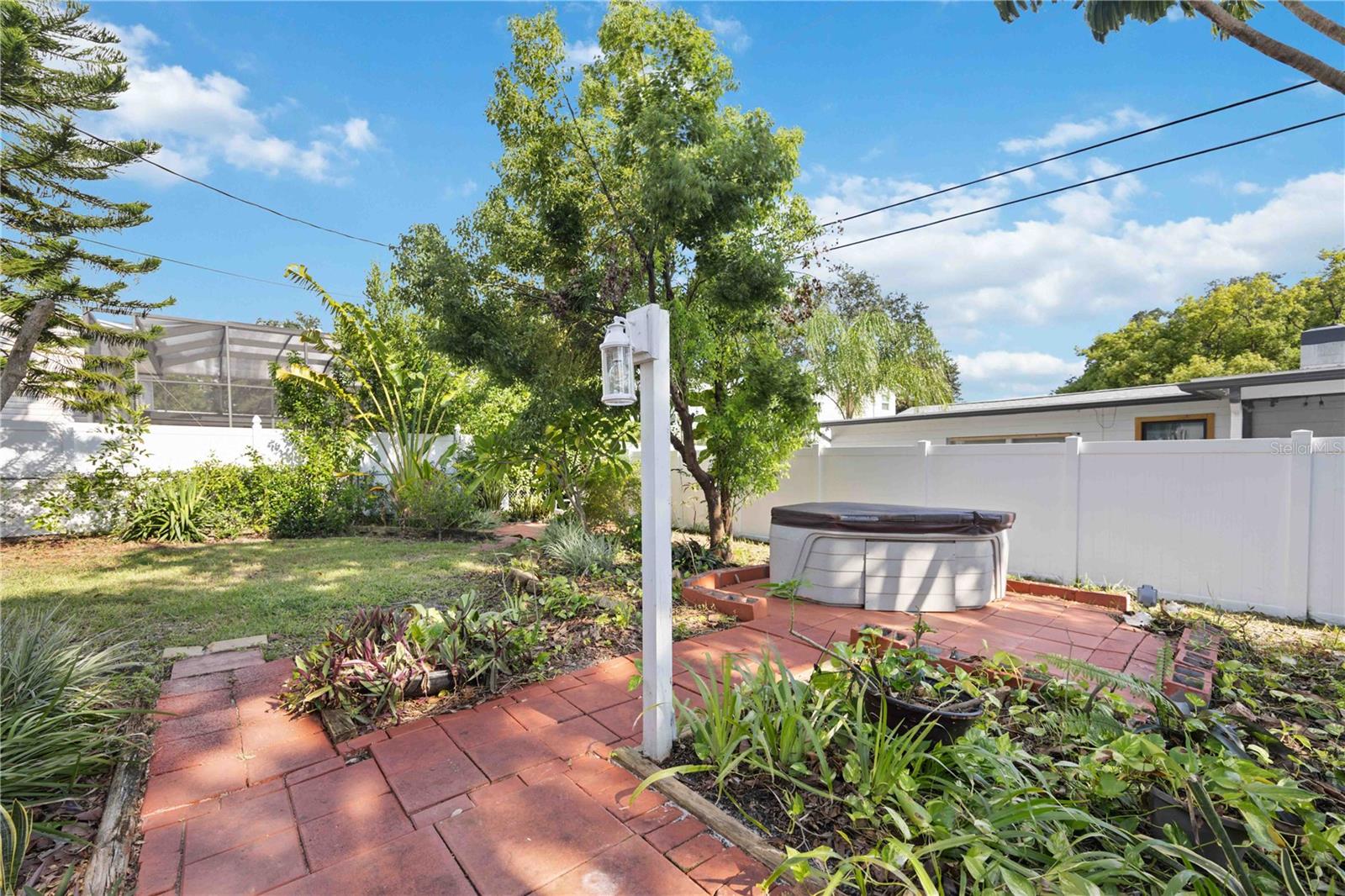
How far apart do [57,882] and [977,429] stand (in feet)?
39.7

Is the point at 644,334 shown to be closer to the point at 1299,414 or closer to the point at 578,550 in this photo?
the point at 578,550

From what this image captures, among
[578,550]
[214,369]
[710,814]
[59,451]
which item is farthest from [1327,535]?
[214,369]

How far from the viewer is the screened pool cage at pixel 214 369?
11984 mm

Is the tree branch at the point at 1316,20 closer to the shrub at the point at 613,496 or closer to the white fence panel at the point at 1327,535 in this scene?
the white fence panel at the point at 1327,535

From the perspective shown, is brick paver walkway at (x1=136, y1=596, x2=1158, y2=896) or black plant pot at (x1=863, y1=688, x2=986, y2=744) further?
black plant pot at (x1=863, y1=688, x2=986, y2=744)

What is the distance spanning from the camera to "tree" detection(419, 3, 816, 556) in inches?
215

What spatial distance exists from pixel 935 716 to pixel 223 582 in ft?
21.3

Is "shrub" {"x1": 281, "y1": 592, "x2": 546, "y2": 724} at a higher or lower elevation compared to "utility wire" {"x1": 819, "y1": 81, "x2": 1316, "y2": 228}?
lower

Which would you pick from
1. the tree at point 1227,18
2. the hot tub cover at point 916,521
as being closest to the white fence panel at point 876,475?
the hot tub cover at point 916,521

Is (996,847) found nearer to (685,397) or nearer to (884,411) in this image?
(685,397)

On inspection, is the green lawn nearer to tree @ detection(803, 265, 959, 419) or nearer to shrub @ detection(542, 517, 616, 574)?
shrub @ detection(542, 517, 616, 574)

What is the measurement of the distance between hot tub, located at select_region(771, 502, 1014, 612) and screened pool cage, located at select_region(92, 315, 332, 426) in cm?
1125

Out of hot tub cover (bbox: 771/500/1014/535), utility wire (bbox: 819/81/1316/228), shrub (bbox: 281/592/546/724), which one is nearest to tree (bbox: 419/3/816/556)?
hot tub cover (bbox: 771/500/1014/535)

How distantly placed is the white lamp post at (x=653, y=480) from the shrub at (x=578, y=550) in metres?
3.16
